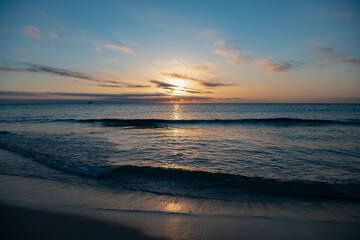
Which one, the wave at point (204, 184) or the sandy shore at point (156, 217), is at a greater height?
the sandy shore at point (156, 217)

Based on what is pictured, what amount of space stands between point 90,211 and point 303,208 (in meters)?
5.04

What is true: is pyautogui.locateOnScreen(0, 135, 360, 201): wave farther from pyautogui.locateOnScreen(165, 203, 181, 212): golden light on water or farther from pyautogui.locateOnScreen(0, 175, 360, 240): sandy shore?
pyautogui.locateOnScreen(165, 203, 181, 212): golden light on water

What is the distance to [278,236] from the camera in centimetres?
319

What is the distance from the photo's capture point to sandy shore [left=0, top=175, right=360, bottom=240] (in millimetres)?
3197

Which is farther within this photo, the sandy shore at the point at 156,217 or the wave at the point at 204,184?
the wave at the point at 204,184

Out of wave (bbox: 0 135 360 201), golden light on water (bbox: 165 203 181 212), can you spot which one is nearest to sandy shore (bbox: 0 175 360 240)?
golden light on water (bbox: 165 203 181 212)

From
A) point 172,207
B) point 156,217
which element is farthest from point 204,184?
point 156,217

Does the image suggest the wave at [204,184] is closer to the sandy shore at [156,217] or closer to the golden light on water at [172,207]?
the sandy shore at [156,217]

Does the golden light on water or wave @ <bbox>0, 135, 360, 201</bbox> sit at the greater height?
the golden light on water

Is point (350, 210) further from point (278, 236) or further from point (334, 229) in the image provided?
point (278, 236)

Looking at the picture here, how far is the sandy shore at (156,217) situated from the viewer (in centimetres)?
320

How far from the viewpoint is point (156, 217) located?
12.2ft

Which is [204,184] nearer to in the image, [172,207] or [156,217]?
[172,207]

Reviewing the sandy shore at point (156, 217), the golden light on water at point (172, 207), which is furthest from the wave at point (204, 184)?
the golden light on water at point (172, 207)
